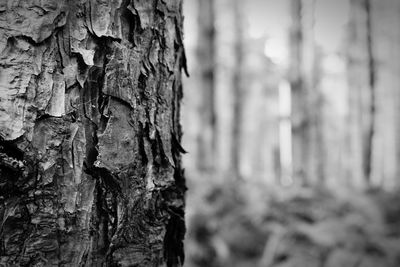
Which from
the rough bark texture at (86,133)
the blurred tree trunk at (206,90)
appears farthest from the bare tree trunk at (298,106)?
the rough bark texture at (86,133)

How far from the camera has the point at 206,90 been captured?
7148 mm

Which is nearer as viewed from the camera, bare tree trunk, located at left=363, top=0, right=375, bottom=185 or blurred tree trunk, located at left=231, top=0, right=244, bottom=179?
bare tree trunk, located at left=363, top=0, right=375, bottom=185

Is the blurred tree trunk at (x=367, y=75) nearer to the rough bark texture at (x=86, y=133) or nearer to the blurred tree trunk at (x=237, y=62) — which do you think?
the blurred tree trunk at (x=237, y=62)

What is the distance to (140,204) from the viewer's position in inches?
36.4

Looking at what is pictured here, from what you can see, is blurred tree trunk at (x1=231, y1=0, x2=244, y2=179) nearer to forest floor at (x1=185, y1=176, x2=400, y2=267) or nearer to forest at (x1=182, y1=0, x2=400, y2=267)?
forest at (x1=182, y1=0, x2=400, y2=267)

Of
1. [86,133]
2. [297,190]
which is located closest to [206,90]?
[297,190]

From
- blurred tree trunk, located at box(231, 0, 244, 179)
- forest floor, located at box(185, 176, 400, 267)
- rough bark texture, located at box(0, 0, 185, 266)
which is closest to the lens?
rough bark texture, located at box(0, 0, 185, 266)

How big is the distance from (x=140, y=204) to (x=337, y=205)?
5951 millimetres

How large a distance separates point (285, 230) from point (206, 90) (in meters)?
3.48

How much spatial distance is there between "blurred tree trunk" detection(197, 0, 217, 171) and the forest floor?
1227 millimetres

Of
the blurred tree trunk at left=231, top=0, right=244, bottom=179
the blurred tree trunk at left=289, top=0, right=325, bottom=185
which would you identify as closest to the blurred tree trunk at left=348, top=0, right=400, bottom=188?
the blurred tree trunk at left=289, top=0, right=325, bottom=185

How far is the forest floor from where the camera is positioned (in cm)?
429

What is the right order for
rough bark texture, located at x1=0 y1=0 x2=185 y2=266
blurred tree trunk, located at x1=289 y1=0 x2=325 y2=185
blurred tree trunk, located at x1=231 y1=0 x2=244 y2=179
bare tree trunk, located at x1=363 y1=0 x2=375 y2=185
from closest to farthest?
rough bark texture, located at x1=0 y1=0 x2=185 y2=266
blurred tree trunk, located at x1=289 y1=0 x2=325 y2=185
bare tree trunk, located at x1=363 y1=0 x2=375 y2=185
blurred tree trunk, located at x1=231 y1=0 x2=244 y2=179

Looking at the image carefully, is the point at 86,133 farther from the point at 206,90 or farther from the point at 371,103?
the point at 371,103
